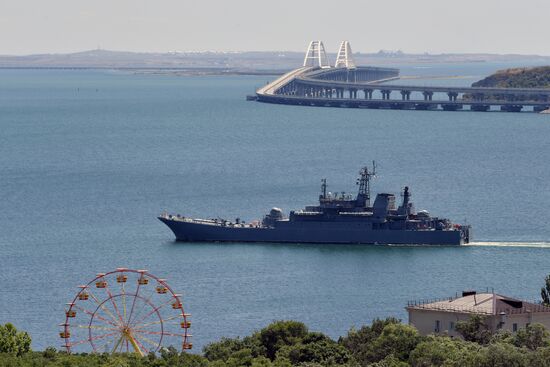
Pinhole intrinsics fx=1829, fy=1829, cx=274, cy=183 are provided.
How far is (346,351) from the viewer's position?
4738 centimetres

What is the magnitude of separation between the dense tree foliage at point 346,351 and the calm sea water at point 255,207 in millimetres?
5790

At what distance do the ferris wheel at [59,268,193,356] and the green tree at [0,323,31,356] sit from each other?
109cm

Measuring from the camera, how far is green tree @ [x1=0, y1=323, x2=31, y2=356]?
47344mm

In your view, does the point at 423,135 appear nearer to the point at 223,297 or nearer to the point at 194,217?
the point at 194,217

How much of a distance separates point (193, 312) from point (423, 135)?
86925 mm

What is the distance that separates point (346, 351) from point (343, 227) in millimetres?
32175

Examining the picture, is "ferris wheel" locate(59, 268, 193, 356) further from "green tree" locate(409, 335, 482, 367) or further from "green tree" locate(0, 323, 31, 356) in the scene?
"green tree" locate(409, 335, 482, 367)

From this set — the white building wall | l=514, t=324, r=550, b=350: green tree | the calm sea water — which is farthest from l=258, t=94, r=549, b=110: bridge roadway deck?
l=514, t=324, r=550, b=350: green tree

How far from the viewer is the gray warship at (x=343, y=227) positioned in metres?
78.8

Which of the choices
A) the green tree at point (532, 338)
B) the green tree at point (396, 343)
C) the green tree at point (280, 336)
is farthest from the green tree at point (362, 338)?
the green tree at point (532, 338)

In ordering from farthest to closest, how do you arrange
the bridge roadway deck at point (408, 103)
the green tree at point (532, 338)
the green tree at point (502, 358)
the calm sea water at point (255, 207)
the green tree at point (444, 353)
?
1. the bridge roadway deck at point (408, 103)
2. the calm sea water at point (255, 207)
3. the green tree at point (532, 338)
4. the green tree at point (444, 353)
5. the green tree at point (502, 358)

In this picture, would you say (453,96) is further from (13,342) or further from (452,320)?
(13,342)

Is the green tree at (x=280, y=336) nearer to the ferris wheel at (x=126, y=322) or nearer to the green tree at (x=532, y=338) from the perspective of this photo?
the ferris wheel at (x=126, y=322)

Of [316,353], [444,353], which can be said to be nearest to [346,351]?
[316,353]
